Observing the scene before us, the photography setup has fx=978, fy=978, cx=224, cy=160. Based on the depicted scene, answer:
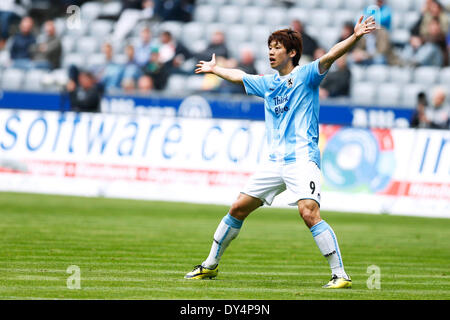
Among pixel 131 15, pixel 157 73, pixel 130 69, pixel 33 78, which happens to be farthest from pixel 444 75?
pixel 33 78

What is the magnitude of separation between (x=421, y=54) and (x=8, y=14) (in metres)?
13.4

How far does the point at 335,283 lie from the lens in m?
9.14

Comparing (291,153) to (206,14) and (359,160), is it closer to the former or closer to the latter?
A: (359,160)

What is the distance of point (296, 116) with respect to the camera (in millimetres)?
9508

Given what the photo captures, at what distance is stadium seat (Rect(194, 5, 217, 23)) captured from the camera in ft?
98.7

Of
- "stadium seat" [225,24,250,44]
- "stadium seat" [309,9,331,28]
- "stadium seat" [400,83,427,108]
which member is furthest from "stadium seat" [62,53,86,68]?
"stadium seat" [400,83,427,108]

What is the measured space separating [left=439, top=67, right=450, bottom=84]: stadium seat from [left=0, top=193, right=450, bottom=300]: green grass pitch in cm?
667

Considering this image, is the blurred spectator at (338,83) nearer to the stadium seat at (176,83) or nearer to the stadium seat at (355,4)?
the stadium seat at (176,83)

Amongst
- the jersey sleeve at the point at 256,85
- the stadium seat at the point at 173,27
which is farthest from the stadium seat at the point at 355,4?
the jersey sleeve at the point at 256,85

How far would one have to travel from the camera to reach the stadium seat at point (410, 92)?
24.7 meters

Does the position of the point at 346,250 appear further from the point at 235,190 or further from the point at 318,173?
the point at 235,190

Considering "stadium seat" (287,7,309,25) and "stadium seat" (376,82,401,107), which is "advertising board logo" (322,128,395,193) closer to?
"stadium seat" (376,82,401,107)

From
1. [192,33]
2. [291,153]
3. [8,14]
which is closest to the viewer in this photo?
[291,153]
